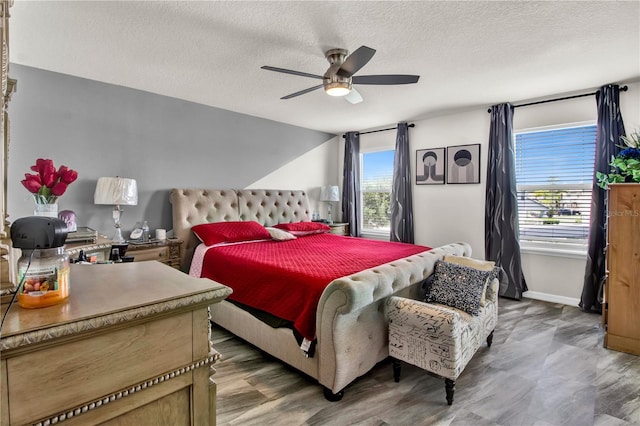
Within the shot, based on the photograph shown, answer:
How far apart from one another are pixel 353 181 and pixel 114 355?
17.6 ft

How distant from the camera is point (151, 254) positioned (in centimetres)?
338

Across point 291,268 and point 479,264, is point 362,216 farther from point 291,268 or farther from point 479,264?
point 291,268

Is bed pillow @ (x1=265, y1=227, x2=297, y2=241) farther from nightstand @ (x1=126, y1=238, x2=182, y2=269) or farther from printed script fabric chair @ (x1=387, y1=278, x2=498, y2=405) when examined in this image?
printed script fabric chair @ (x1=387, y1=278, x2=498, y2=405)

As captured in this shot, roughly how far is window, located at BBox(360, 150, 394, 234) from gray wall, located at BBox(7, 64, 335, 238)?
207 cm

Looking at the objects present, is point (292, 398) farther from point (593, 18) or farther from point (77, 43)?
point (593, 18)

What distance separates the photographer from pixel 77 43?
101 inches

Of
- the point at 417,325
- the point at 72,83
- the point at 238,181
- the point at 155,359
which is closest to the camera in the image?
the point at 155,359

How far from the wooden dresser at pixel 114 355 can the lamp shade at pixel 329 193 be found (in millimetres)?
4811

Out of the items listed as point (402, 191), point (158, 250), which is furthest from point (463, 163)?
point (158, 250)

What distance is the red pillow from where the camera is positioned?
3738mm

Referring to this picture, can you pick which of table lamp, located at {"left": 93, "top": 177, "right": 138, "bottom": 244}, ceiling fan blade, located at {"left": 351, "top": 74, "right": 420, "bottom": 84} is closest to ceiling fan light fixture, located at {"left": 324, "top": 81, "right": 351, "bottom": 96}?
ceiling fan blade, located at {"left": 351, "top": 74, "right": 420, "bottom": 84}

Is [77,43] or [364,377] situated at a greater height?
[77,43]

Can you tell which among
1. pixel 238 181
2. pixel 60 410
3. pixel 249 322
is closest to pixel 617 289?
pixel 249 322

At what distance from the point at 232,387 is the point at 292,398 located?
447mm
